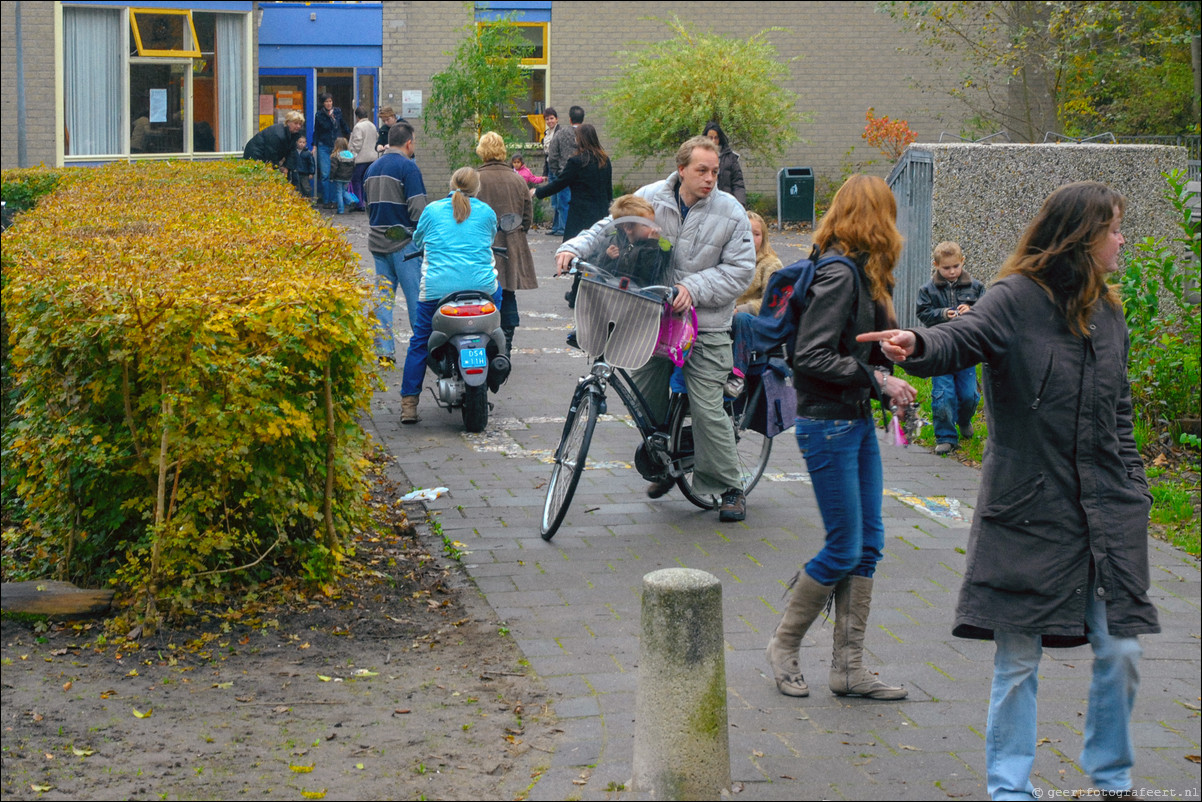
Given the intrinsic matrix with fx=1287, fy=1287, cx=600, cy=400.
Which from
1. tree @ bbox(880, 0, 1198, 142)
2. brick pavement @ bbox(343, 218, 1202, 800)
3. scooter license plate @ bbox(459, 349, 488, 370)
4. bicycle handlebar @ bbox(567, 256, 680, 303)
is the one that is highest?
tree @ bbox(880, 0, 1198, 142)

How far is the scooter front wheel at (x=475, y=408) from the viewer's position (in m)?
8.86

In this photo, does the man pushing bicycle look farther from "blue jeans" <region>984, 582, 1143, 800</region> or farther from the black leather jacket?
"blue jeans" <region>984, 582, 1143, 800</region>

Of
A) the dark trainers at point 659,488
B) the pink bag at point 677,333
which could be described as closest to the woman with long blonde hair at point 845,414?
the pink bag at point 677,333

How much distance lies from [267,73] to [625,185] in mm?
7483

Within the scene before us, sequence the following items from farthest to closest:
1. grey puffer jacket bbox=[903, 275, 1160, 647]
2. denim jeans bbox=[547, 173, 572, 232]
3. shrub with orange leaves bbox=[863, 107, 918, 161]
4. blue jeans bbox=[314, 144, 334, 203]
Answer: shrub with orange leaves bbox=[863, 107, 918, 161]
blue jeans bbox=[314, 144, 334, 203]
denim jeans bbox=[547, 173, 572, 232]
grey puffer jacket bbox=[903, 275, 1160, 647]

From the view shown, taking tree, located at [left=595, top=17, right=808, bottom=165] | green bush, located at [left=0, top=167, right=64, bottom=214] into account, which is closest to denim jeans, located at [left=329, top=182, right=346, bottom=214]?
tree, located at [left=595, top=17, right=808, bottom=165]

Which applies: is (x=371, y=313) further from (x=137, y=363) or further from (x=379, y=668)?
(x=379, y=668)

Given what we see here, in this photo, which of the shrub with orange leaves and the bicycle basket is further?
the shrub with orange leaves

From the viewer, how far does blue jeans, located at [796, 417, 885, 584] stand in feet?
15.0

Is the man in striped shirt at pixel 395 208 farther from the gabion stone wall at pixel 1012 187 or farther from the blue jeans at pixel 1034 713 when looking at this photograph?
the blue jeans at pixel 1034 713

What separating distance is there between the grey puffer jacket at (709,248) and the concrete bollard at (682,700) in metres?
2.89

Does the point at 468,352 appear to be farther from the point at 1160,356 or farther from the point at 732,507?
the point at 1160,356

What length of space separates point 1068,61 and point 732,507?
1653 cm

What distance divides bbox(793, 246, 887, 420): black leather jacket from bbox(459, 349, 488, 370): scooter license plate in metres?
4.25
